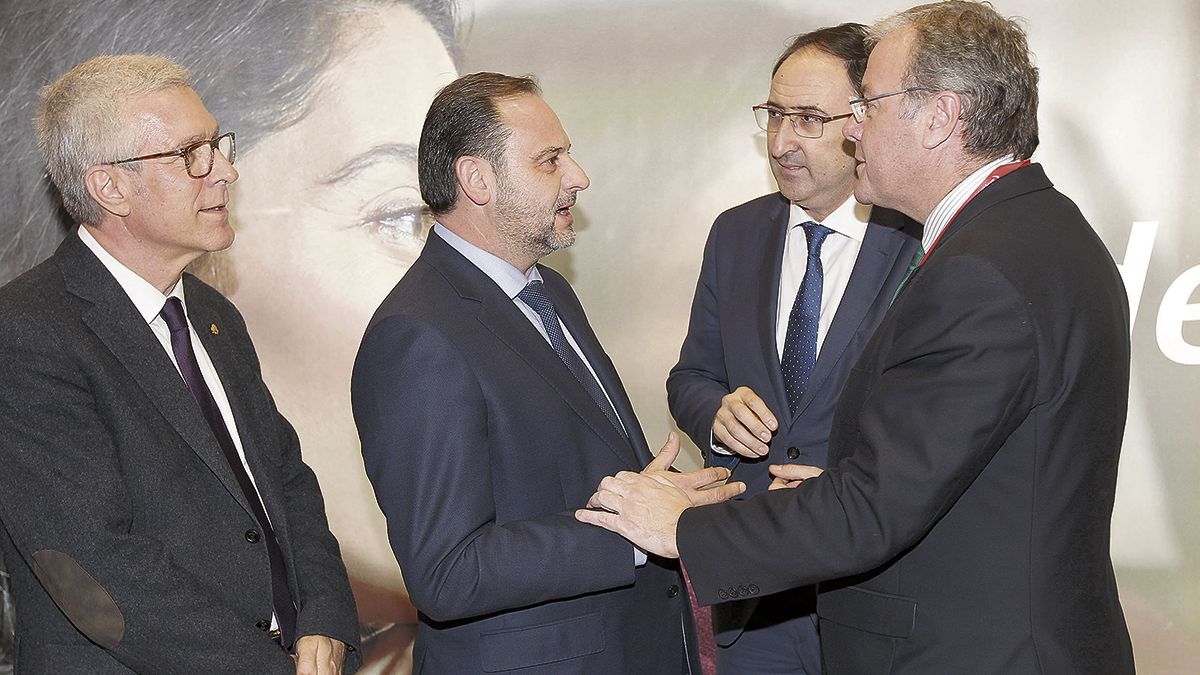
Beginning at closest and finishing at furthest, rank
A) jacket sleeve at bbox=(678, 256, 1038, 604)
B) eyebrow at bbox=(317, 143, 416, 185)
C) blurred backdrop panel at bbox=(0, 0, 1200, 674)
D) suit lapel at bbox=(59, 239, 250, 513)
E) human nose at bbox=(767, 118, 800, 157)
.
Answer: jacket sleeve at bbox=(678, 256, 1038, 604), suit lapel at bbox=(59, 239, 250, 513), human nose at bbox=(767, 118, 800, 157), blurred backdrop panel at bbox=(0, 0, 1200, 674), eyebrow at bbox=(317, 143, 416, 185)

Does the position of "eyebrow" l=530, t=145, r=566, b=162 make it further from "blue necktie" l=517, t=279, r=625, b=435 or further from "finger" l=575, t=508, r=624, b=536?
"finger" l=575, t=508, r=624, b=536

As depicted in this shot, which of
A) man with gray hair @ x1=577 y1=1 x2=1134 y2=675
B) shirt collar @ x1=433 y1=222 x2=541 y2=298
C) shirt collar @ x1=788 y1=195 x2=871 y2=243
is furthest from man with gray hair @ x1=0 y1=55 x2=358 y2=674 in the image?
shirt collar @ x1=788 y1=195 x2=871 y2=243

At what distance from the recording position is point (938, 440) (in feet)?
6.29

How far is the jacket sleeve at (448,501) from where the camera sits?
2.16 meters

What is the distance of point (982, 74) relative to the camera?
84.2 inches

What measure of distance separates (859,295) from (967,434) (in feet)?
3.53

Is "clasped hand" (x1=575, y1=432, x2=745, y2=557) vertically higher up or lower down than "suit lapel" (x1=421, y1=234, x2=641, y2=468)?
lower down

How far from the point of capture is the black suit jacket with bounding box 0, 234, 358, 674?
2.21 meters

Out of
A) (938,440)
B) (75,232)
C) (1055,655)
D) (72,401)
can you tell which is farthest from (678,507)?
(75,232)

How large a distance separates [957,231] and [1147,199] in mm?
2255

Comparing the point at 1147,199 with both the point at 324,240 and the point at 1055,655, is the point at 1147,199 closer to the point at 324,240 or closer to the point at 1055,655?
the point at 1055,655

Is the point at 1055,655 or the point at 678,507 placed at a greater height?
the point at 678,507

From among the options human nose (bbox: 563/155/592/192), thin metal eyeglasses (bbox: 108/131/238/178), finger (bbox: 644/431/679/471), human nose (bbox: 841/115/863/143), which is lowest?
finger (bbox: 644/431/679/471)

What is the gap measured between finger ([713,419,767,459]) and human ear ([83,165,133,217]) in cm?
155
